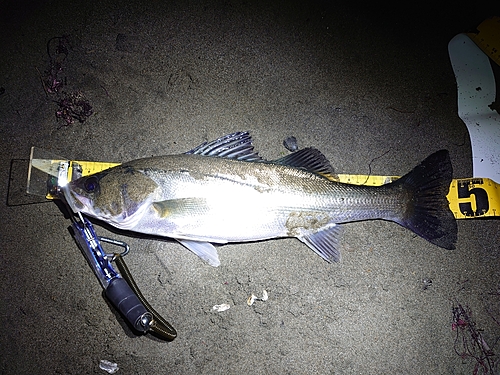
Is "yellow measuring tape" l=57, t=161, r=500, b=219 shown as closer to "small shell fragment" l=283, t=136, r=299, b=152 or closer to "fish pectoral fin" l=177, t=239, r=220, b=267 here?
"small shell fragment" l=283, t=136, r=299, b=152

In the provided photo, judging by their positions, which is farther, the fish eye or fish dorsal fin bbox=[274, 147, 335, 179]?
fish dorsal fin bbox=[274, 147, 335, 179]

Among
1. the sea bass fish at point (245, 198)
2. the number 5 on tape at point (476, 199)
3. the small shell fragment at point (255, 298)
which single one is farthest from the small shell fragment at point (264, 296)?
the number 5 on tape at point (476, 199)

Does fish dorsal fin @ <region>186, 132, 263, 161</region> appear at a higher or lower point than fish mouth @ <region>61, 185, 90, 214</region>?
higher

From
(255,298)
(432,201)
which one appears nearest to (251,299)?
(255,298)

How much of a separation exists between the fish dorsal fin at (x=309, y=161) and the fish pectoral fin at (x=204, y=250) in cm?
88

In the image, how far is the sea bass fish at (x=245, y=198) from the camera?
2.52m

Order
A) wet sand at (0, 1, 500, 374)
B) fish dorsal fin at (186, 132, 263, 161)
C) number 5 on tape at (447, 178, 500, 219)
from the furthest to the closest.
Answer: number 5 on tape at (447, 178, 500, 219)
wet sand at (0, 1, 500, 374)
fish dorsal fin at (186, 132, 263, 161)

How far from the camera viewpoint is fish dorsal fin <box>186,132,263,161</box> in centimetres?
268

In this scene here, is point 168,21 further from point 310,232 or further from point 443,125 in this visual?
point 443,125

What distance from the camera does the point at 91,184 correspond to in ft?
8.18

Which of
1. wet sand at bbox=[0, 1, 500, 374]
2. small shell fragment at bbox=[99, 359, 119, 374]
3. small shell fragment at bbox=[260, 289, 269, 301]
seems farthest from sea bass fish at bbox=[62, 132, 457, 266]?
small shell fragment at bbox=[99, 359, 119, 374]

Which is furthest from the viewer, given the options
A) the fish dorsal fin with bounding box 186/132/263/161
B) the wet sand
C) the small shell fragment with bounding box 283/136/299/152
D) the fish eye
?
the small shell fragment with bounding box 283/136/299/152

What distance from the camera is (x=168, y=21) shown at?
3324 mm

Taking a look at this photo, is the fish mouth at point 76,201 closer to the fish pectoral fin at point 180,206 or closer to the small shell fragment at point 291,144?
the fish pectoral fin at point 180,206
